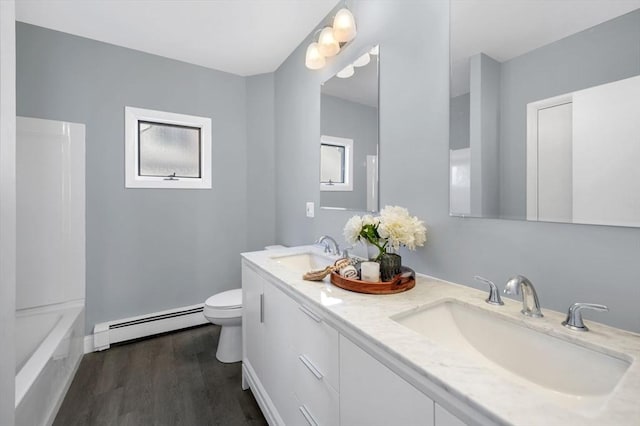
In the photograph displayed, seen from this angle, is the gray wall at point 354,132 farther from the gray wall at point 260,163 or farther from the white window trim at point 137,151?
the white window trim at point 137,151

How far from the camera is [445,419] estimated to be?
53 centimetres

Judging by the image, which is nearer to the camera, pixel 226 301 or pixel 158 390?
pixel 158 390

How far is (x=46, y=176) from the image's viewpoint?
2.02 meters

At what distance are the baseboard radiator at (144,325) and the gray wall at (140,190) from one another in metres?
0.07

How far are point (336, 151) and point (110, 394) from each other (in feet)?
6.82

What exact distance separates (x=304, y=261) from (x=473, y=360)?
1315 millimetres

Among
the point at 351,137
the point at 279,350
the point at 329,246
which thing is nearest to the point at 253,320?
the point at 279,350

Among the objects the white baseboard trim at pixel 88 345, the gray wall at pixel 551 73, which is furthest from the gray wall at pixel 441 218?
the white baseboard trim at pixel 88 345

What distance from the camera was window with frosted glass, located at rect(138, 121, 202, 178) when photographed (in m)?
2.46

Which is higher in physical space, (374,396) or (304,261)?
(304,261)

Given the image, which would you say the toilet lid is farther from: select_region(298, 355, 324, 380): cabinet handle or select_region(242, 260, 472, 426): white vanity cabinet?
select_region(298, 355, 324, 380): cabinet handle

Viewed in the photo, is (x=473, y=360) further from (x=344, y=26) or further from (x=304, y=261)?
(x=344, y=26)

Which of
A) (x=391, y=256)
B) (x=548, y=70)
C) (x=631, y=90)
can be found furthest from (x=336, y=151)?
(x=631, y=90)

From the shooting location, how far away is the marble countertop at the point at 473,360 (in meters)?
0.44
